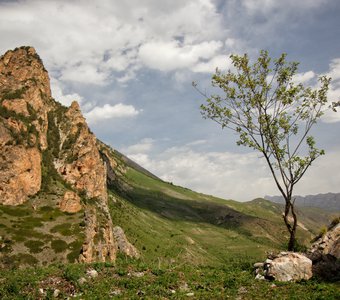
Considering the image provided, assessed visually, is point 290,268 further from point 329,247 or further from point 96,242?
point 96,242

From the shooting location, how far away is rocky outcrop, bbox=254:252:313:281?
25.5 metres

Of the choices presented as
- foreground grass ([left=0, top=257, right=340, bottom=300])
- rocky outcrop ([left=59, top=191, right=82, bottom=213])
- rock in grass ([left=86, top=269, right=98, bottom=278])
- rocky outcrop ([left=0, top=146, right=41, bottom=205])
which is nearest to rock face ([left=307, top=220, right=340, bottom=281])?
foreground grass ([left=0, top=257, right=340, bottom=300])

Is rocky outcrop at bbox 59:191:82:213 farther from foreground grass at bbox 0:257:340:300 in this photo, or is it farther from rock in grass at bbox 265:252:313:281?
rock in grass at bbox 265:252:313:281

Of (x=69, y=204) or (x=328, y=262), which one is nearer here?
(x=328, y=262)

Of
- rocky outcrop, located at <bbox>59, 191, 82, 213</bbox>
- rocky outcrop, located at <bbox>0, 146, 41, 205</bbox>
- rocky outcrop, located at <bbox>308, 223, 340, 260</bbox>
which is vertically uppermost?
rocky outcrop, located at <bbox>0, 146, 41, 205</bbox>

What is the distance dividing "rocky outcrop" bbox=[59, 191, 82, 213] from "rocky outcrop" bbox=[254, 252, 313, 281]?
151 metres

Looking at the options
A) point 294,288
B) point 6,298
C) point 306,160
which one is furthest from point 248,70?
point 6,298

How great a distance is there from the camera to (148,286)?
914 inches

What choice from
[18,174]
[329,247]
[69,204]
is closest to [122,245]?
[69,204]

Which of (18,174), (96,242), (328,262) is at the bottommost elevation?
(96,242)

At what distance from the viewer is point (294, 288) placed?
23.0 meters

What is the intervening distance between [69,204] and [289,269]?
154 metres

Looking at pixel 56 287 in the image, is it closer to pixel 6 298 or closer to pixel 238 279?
pixel 6 298

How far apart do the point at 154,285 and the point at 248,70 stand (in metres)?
24.4
